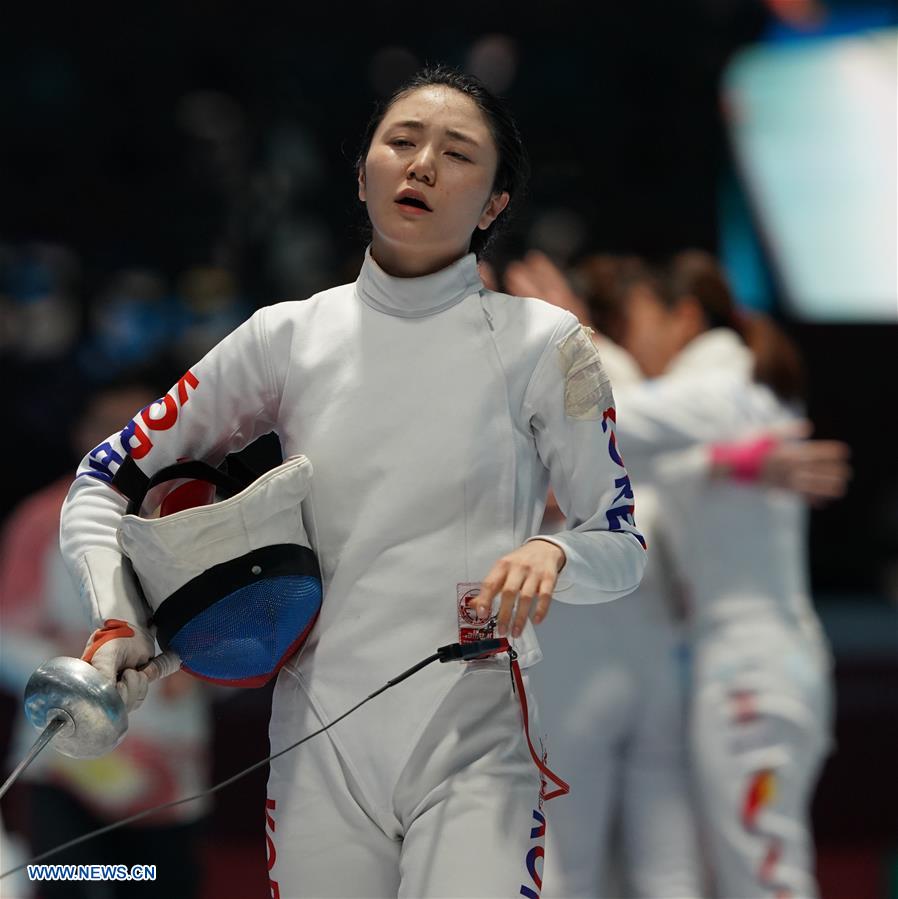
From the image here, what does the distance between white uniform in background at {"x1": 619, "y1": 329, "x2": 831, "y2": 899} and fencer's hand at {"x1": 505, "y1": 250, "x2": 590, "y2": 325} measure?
420mm

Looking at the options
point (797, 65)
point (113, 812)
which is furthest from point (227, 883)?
point (797, 65)

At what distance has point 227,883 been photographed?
16.2ft

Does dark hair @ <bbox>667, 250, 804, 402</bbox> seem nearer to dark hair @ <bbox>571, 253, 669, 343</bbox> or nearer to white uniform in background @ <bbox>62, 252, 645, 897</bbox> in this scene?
dark hair @ <bbox>571, 253, 669, 343</bbox>

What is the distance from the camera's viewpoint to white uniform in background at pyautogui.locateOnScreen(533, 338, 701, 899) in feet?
11.2

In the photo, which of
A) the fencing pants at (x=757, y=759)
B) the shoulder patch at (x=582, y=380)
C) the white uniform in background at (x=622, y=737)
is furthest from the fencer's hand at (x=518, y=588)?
the fencing pants at (x=757, y=759)

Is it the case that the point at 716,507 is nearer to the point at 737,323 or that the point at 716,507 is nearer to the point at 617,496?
the point at 737,323

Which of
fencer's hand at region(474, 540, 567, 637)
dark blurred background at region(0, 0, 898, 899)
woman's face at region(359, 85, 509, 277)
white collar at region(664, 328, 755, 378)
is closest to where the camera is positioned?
fencer's hand at region(474, 540, 567, 637)

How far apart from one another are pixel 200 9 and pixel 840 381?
10.0 feet

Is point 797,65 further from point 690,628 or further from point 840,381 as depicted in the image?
point 690,628

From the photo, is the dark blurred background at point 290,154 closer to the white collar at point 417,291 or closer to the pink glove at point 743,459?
the pink glove at point 743,459

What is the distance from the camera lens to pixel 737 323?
3.82 m

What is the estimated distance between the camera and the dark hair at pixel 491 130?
2074mm

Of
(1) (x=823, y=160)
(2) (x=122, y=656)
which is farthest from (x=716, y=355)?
(1) (x=823, y=160)

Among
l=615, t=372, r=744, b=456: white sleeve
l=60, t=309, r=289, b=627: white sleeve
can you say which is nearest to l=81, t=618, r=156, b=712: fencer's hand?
l=60, t=309, r=289, b=627: white sleeve
